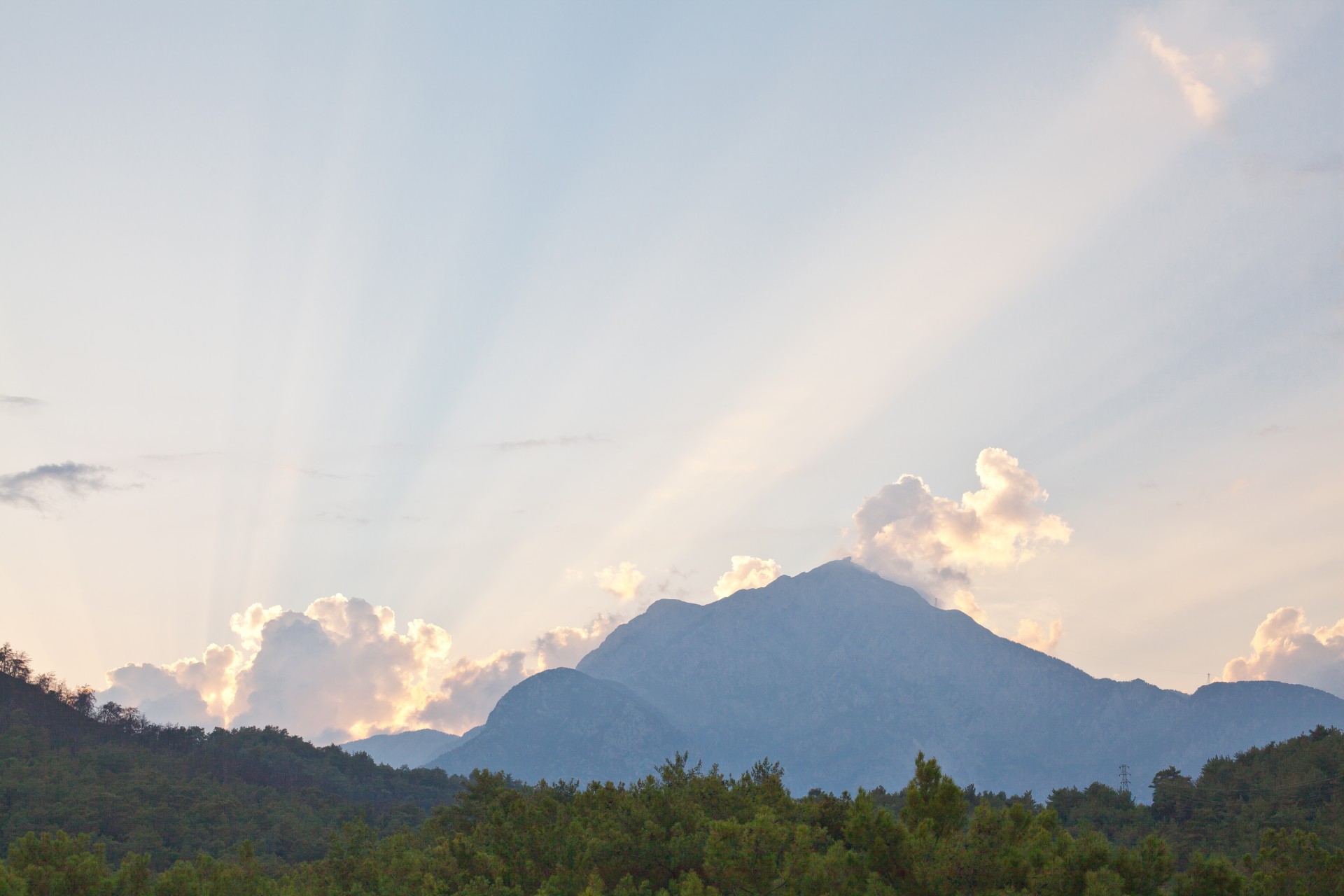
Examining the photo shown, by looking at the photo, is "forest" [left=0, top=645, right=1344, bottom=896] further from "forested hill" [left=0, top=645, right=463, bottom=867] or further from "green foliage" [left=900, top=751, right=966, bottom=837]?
"forested hill" [left=0, top=645, right=463, bottom=867]

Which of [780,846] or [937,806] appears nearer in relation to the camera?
[780,846]

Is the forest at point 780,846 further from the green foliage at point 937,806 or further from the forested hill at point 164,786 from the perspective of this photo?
the forested hill at point 164,786

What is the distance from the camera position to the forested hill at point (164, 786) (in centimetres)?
10788

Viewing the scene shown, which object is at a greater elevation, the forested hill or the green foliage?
the forested hill

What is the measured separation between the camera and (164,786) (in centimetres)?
12612

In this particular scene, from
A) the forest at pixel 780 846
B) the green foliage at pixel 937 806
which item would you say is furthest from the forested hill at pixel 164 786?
the green foliage at pixel 937 806

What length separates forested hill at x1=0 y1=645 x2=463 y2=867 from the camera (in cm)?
10788

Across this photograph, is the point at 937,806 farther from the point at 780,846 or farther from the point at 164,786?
the point at 164,786

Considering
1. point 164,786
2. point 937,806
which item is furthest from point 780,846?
point 164,786

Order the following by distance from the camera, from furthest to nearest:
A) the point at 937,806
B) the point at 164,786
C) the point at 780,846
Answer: the point at 164,786 → the point at 937,806 → the point at 780,846

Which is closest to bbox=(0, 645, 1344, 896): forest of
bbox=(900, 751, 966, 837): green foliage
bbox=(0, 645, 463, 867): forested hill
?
bbox=(900, 751, 966, 837): green foliage

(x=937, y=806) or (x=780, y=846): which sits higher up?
(x=937, y=806)

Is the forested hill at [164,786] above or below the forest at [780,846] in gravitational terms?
above

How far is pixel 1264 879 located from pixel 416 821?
137759 mm
